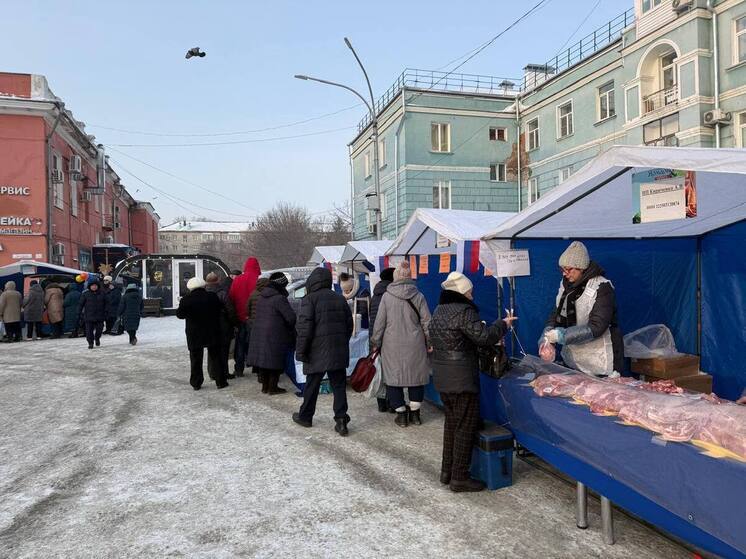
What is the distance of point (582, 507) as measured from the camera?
10.7 ft

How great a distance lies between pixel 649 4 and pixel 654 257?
597 inches

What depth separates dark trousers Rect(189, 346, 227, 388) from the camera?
727 cm

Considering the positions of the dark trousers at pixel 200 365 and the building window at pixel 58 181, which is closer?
the dark trousers at pixel 200 365

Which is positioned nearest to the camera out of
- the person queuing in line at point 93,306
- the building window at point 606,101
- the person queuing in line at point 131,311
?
the person queuing in line at point 93,306

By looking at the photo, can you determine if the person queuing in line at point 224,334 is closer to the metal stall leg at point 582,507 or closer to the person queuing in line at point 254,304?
the person queuing in line at point 254,304

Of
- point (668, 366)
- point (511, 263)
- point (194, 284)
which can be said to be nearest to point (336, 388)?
point (511, 263)

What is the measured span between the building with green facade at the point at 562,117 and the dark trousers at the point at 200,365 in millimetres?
9114

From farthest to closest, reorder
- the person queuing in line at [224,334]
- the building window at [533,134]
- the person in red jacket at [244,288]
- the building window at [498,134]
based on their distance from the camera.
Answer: the building window at [498,134], the building window at [533,134], the person in red jacket at [244,288], the person queuing in line at [224,334]

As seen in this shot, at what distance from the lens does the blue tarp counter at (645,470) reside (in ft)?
7.20

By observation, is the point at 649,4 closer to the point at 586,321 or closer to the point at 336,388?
the point at 586,321

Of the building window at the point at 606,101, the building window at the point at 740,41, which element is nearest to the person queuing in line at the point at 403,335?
the building window at the point at 740,41

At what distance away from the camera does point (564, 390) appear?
359cm

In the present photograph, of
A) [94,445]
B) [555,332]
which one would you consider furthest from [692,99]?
[94,445]

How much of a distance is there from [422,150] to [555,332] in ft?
71.9
